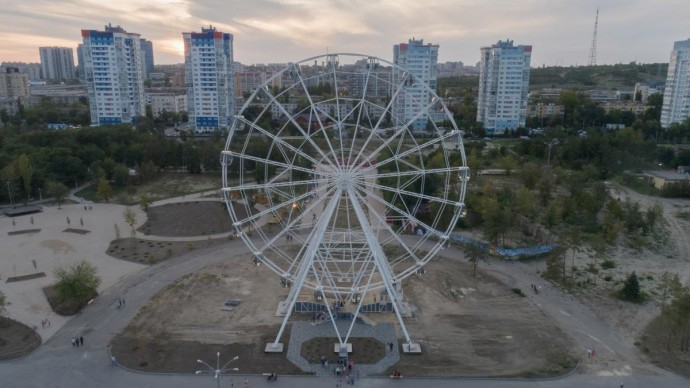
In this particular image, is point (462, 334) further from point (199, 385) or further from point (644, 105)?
point (644, 105)

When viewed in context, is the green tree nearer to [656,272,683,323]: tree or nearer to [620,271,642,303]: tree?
[620,271,642,303]: tree

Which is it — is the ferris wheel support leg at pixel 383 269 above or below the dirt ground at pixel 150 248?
above

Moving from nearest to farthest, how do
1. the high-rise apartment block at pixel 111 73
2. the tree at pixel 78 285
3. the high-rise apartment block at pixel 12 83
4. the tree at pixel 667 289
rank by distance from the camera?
the tree at pixel 667 289
the tree at pixel 78 285
the high-rise apartment block at pixel 111 73
the high-rise apartment block at pixel 12 83

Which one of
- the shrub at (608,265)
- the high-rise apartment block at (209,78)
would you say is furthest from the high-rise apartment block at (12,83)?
the shrub at (608,265)

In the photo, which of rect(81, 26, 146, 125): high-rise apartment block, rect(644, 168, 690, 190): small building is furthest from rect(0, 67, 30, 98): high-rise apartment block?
rect(644, 168, 690, 190): small building

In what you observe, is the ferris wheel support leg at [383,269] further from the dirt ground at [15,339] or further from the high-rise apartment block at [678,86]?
the high-rise apartment block at [678,86]

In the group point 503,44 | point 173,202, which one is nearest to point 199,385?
point 173,202

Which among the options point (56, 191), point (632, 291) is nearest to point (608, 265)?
point (632, 291)
